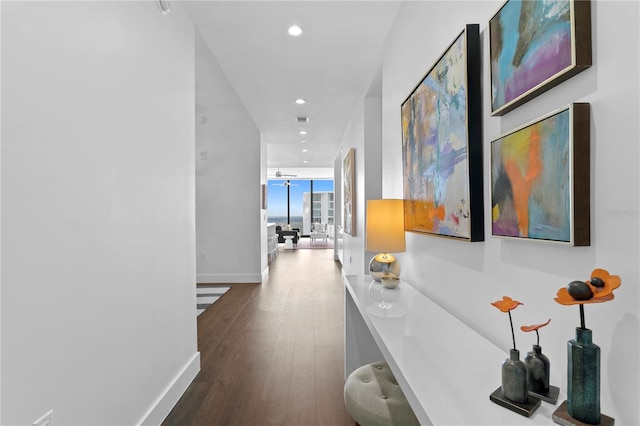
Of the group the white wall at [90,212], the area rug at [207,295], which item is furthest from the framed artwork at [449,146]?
the area rug at [207,295]

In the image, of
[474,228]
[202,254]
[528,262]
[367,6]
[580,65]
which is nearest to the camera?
[580,65]

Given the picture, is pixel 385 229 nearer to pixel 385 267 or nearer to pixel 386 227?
pixel 386 227

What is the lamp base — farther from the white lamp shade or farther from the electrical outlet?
the electrical outlet

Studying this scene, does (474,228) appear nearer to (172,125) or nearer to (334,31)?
(172,125)

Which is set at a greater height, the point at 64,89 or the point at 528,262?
the point at 64,89

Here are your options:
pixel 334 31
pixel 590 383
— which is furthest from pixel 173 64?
pixel 590 383

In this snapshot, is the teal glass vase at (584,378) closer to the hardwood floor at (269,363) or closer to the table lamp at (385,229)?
the table lamp at (385,229)

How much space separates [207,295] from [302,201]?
1100cm

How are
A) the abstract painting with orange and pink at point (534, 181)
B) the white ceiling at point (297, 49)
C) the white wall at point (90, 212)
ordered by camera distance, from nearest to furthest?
the abstract painting with orange and pink at point (534, 181), the white wall at point (90, 212), the white ceiling at point (297, 49)

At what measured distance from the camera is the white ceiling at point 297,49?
246cm

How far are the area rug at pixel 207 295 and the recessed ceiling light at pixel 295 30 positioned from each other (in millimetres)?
3268

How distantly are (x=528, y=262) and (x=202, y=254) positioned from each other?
18.4ft

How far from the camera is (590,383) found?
0.67 m

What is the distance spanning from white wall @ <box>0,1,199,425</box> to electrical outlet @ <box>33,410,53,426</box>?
2 centimetres
